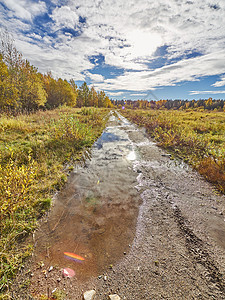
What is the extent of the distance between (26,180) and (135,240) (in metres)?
3.22

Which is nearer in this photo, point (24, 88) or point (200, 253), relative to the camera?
point (200, 253)

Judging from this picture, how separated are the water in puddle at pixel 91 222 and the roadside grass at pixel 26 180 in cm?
35

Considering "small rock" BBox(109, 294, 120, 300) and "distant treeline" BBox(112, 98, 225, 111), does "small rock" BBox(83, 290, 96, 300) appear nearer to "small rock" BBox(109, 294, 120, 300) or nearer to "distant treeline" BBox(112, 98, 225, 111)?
"small rock" BBox(109, 294, 120, 300)

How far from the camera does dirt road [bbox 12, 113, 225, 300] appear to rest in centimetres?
204

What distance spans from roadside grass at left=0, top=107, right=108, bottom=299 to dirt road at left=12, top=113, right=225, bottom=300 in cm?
32

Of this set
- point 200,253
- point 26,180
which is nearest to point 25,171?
point 26,180

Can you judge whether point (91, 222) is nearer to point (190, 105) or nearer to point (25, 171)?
point (25, 171)

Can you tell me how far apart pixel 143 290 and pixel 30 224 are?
2.63 metres

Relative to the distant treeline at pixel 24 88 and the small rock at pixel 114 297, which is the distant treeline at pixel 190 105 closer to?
the distant treeline at pixel 24 88

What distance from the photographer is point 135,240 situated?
9.12 ft

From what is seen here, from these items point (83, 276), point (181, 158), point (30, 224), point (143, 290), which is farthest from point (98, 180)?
point (181, 158)

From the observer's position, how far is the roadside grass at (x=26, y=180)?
246 centimetres

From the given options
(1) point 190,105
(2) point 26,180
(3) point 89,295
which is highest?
(1) point 190,105

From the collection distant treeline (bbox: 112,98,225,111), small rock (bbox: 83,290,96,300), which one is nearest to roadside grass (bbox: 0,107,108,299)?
small rock (bbox: 83,290,96,300)
